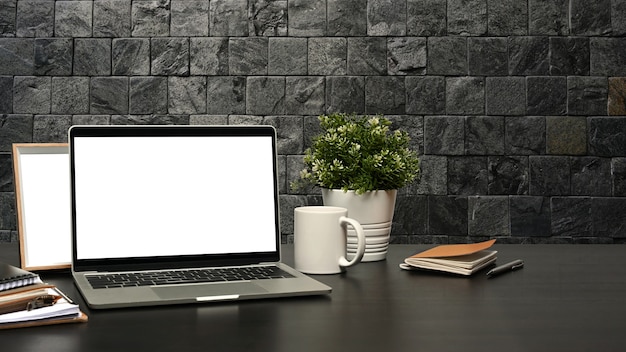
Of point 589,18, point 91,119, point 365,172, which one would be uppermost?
point 589,18

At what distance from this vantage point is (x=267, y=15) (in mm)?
2752

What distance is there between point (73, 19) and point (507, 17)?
176cm

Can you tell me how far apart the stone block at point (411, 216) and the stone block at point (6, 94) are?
5.30 ft

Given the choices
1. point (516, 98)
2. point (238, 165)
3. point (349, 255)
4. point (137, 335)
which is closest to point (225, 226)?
point (238, 165)

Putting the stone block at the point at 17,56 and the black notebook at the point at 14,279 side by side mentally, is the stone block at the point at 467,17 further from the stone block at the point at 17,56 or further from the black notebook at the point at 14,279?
the black notebook at the point at 14,279

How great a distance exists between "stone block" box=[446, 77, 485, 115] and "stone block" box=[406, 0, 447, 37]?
0.68 feet

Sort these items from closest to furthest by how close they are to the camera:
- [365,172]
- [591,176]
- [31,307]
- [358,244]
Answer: [31,307]
[358,244]
[365,172]
[591,176]

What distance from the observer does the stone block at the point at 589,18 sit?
274 cm

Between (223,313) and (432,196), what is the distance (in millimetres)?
Answer: 1945

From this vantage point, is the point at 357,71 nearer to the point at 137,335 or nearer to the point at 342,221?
the point at 342,221

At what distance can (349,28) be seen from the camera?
2.76 meters

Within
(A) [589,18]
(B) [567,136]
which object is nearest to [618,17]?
(A) [589,18]

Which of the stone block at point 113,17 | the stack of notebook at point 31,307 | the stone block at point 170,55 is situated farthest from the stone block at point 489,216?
the stack of notebook at point 31,307

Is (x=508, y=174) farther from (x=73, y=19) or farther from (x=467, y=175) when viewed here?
(x=73, y=19)
